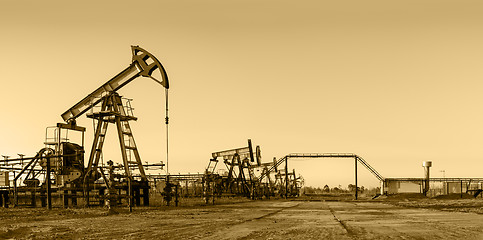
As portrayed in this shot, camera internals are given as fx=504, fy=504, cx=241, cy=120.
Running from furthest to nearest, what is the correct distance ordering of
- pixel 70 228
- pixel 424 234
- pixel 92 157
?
pixel 92 157 → pixel 70 228 → pixel 424 234

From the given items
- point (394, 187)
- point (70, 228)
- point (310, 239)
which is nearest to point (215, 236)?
point (310, 239)

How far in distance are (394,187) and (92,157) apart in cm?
3754

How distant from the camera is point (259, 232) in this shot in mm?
8984

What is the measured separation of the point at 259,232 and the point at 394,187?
→ 45419mm

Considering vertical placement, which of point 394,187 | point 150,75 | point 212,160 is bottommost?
point 394,187

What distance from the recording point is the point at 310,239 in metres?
7.84

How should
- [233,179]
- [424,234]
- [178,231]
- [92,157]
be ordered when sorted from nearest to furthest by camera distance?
[424,234], [178,231], [92,157], [233,179]

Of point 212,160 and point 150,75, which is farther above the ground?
point 150,75

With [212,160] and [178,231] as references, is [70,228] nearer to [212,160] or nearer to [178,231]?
[178,231]

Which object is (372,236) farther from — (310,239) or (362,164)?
(362,164)

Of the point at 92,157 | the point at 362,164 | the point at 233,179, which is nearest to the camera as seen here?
the point at 92,157

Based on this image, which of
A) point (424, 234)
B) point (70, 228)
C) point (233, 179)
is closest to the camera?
point (424, 234)

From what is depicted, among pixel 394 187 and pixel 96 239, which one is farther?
pixel 394 187

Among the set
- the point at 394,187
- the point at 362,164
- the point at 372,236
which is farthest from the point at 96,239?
the point at 394,187
